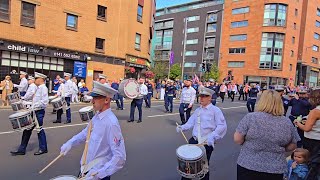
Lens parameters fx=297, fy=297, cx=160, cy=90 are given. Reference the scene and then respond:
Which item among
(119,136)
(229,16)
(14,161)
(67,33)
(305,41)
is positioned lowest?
(14,161)

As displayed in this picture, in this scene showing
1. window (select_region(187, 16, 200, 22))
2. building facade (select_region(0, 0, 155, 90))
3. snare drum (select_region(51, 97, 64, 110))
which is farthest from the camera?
window (select_region(187, 16, 200, 22))

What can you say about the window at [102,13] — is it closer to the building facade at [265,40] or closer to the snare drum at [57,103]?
the snare drum at [57,103]

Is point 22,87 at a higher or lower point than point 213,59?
lower

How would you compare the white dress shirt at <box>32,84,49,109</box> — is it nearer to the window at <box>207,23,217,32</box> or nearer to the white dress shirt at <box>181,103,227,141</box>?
the white dress shirt at <box>181,103,227,141</box>

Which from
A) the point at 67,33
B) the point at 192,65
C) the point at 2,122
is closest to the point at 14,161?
the point at 2,122

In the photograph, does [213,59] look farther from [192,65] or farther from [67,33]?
[67,33]

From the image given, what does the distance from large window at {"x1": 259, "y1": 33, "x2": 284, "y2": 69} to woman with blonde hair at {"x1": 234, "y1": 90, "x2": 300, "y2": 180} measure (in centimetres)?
5220

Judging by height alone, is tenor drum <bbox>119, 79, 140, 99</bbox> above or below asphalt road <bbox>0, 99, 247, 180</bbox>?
above

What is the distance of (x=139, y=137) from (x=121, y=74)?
1894cm

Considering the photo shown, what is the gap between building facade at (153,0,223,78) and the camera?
61875 millimetres

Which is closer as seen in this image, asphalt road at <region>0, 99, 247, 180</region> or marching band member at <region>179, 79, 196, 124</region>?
asphalt road at <region>0, 99, 247, 180</region>

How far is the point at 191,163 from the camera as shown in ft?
12.8

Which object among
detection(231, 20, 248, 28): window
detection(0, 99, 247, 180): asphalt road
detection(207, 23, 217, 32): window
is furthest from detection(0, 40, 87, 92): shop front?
detection(207, 23, 217, 32): window

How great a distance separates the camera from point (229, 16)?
58.3 m
